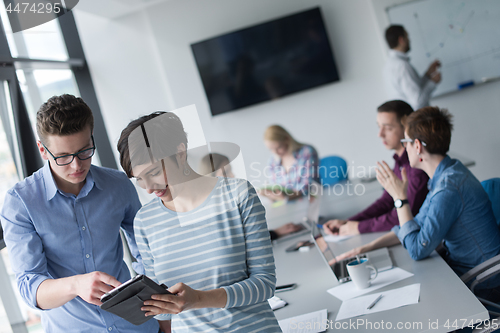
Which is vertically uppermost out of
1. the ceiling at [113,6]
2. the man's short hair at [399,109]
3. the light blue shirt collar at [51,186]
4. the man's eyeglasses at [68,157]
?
the ceiling at [113,6]

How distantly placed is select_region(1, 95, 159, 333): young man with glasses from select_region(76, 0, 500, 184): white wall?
9.06ft

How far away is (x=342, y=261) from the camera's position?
1.64 m

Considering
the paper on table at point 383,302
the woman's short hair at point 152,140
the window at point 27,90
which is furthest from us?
the window at point 27,90


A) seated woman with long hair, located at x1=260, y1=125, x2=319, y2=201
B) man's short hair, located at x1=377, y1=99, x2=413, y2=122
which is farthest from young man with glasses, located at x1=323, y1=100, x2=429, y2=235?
seated woman with long hair, located at x1=260, y1=125, x2=319, y2=201

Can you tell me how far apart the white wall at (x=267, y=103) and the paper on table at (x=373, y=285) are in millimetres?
2708

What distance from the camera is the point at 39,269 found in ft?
3.93

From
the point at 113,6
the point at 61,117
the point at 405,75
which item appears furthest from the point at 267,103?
the point at 61,117

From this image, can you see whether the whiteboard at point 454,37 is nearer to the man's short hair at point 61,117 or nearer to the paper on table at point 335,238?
the paper on table at point 335,238

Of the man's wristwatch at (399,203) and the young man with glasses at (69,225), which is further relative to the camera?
the man's wristwatch at (399,203)

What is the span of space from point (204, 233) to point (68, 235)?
514 mm

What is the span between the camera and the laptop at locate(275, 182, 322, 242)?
2250 mm

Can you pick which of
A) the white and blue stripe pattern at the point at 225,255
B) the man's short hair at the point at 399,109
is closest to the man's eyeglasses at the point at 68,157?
the white and blue stripe pattern at the point at 225,255

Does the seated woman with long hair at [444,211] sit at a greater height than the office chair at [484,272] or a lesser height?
greater

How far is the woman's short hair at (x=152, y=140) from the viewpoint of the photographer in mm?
1008
